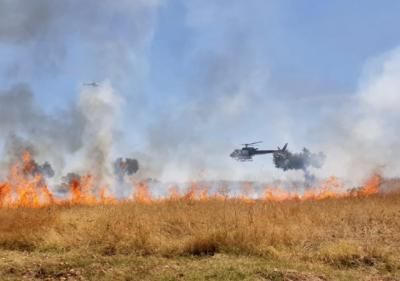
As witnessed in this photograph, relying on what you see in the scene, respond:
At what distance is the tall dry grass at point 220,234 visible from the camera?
465 inches

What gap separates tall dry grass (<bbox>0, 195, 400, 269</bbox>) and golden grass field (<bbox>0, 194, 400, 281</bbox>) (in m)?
0.03

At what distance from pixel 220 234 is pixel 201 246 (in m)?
0.59

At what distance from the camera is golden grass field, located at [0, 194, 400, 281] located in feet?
32.6

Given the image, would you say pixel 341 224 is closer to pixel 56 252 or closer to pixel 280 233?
pixel 280 233

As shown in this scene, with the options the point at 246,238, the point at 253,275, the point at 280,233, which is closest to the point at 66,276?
the point at 253,275

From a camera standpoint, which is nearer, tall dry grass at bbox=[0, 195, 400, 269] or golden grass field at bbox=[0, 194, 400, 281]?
golden grass field at bbox=[0, 194, 400, 281]

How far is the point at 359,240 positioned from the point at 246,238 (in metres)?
3.83

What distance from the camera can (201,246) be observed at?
12.0 metres

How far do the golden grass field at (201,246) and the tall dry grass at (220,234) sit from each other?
0.03m

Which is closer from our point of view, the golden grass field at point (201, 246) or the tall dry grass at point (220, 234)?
the golden grass field at point (201, 246)

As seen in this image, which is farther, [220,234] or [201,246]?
[220,234]

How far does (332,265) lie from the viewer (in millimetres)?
11133

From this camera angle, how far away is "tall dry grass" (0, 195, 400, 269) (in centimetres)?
1182

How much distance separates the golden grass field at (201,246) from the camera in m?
9.94
